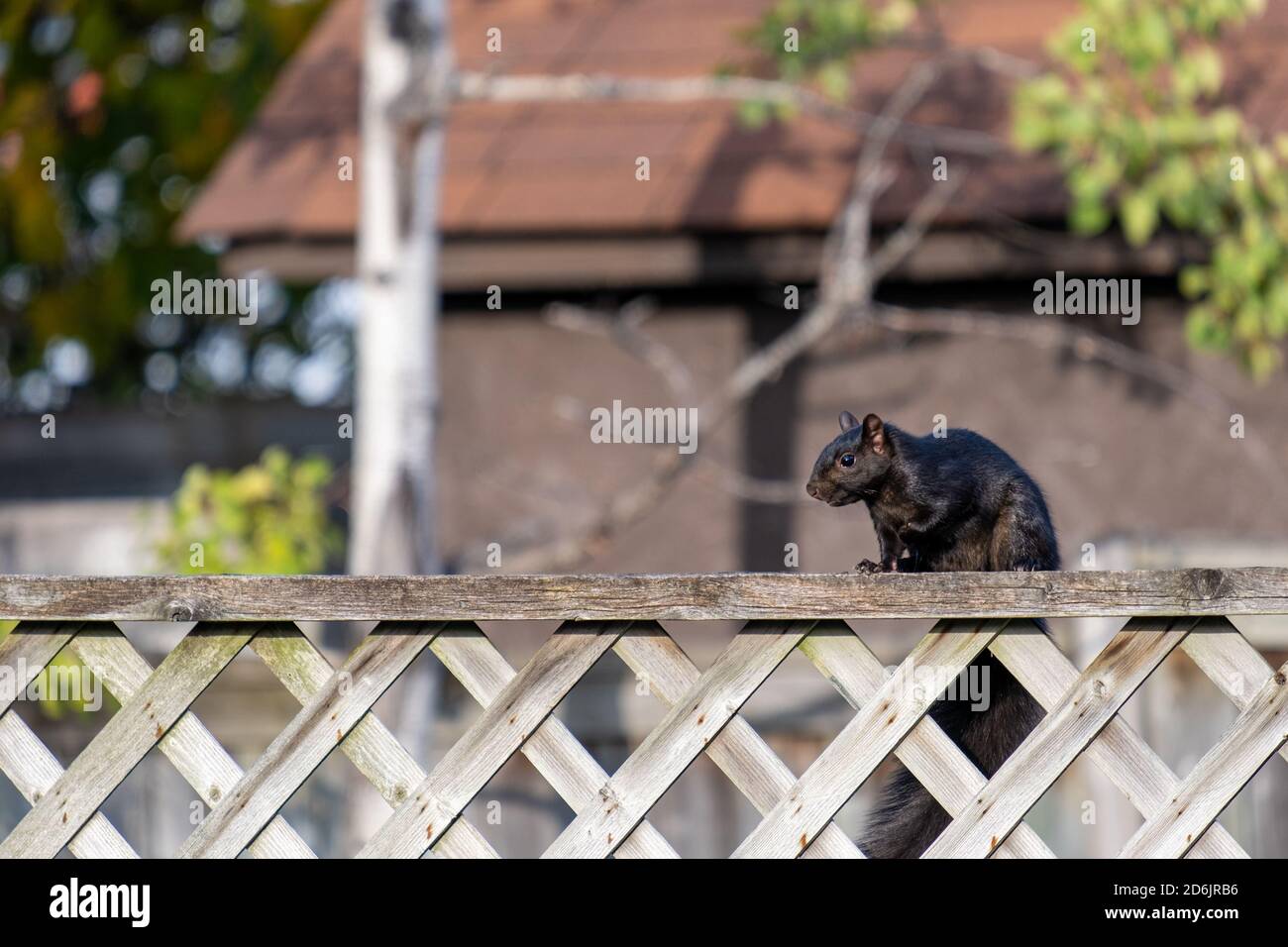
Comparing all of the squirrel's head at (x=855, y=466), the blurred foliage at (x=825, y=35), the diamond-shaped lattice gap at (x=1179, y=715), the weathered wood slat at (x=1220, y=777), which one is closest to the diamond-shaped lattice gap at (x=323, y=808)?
the diamond-shaped lattice gap at (x=1179, y=715)

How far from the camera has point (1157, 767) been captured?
101 inches

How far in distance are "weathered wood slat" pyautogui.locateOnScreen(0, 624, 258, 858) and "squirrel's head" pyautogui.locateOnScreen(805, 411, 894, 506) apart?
1.52m

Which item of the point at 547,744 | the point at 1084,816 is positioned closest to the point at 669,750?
the point at 547,744

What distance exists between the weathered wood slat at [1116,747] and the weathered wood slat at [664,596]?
0.31 feet

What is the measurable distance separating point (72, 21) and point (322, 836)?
8.34m

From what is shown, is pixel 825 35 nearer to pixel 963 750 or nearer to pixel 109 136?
pixel 963 750

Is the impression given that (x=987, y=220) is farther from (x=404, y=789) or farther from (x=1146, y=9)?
(x=404, y=789)

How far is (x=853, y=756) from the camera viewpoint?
259 centimetres

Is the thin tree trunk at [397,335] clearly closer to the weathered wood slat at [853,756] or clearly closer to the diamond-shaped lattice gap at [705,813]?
the diamond-shaped lattice gap at [705,813]

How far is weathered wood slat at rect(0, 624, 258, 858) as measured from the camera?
8.82 ft

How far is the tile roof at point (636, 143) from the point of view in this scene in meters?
7.42

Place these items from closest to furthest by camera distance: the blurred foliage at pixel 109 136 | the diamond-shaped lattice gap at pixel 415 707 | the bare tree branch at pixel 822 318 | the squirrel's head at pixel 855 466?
the squirrel's head at pixel 855 466, the diamond-shaped lattice gap at pixel 415 707, the bare tree branch at pixel 822 318, the blurred foliage at pixel 109 136
